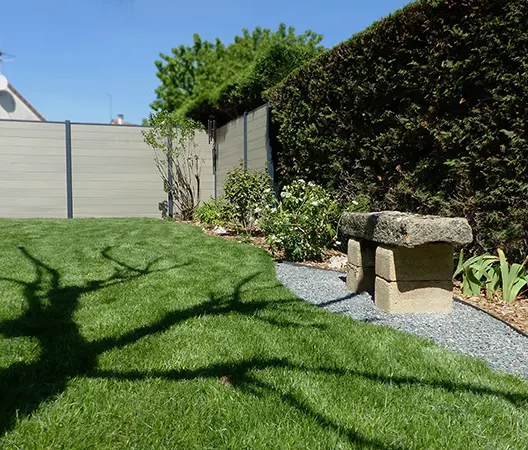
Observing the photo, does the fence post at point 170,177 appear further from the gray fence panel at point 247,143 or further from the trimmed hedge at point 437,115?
the trimmed hedge at point 437,115

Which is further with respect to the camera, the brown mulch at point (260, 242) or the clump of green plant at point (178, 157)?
the clump of green plant at point (178, 157)

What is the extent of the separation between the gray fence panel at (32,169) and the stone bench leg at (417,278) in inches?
361

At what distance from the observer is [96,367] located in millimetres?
2021

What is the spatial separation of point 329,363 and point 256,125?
6.71m

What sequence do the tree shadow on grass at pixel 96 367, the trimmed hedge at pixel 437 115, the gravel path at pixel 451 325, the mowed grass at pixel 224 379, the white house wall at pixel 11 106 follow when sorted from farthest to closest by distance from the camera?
the white house wall at pixel 11 106, the trimmed hedge at pixel 437 115, the gravel path at pixel 451 325, the tree shadow on grass at pixel 96 367, the mowed grass at pixel 224 379

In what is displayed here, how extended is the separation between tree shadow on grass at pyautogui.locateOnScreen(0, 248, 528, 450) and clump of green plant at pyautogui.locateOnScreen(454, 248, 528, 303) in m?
1.58

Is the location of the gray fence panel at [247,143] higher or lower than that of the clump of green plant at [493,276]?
higher

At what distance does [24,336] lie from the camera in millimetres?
2424

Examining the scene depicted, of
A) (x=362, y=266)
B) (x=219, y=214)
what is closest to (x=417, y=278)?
(x=362, y=266)

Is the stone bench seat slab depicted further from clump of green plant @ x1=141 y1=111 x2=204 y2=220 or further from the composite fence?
clump of green plant @ x1=141 y1=111 x2=204 y2=220

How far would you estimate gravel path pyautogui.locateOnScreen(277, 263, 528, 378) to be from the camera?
2404 millimetres

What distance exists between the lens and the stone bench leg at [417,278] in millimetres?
3057

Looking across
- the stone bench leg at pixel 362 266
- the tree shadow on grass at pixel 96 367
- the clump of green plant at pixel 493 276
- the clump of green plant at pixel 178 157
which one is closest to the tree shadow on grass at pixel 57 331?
the tree shadow on grass at pixel 96 367

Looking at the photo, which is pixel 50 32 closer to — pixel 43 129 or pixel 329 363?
pixel 43 129
